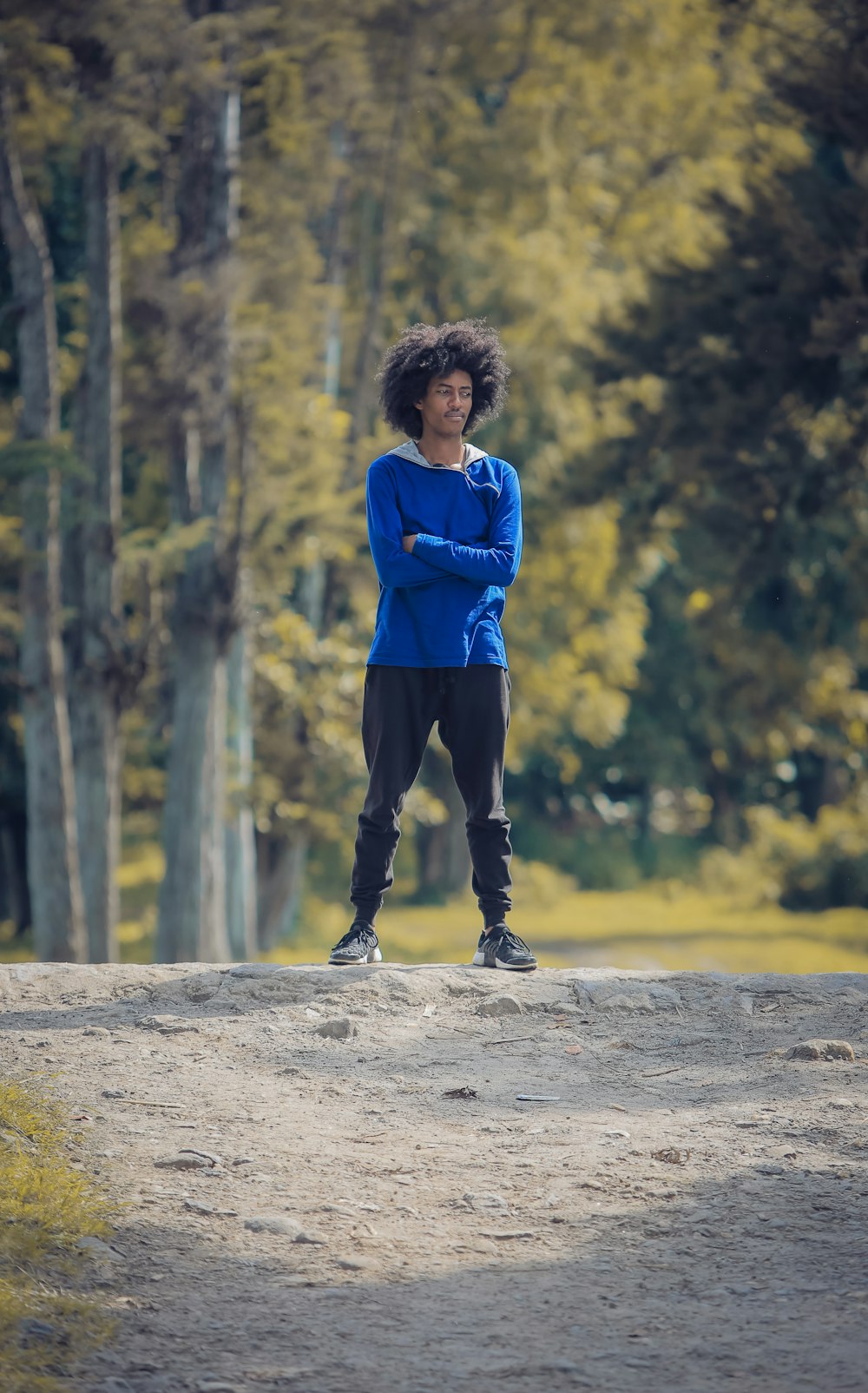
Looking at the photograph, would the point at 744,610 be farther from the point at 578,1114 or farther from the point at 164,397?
the point at 578,1114

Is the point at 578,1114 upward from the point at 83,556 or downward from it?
downward

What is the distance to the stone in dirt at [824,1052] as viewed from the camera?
18.5ft

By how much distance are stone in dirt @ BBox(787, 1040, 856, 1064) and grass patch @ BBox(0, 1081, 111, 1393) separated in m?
2.40

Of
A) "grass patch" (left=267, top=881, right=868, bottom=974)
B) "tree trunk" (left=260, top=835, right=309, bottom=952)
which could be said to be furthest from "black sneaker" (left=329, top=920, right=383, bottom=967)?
"tree trunk" (left=260, top=835, right=309, bottom=952)

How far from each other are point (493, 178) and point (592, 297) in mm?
2181

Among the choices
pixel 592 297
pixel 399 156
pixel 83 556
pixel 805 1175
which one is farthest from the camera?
pixel 592 297

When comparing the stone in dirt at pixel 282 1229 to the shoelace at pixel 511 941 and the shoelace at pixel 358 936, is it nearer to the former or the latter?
the shoelace at pixel 358 936

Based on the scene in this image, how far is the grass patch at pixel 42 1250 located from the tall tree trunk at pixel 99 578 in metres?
10.5

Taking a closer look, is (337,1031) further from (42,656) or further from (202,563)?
(202,563)

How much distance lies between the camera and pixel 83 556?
1598cm

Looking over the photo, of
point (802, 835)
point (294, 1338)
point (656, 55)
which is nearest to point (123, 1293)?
point (294, 1338)

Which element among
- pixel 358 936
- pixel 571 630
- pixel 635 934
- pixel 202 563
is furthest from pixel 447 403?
pixel 635 934

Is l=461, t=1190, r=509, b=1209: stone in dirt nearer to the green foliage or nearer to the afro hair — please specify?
the afro hair

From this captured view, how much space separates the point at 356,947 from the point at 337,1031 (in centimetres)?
72
